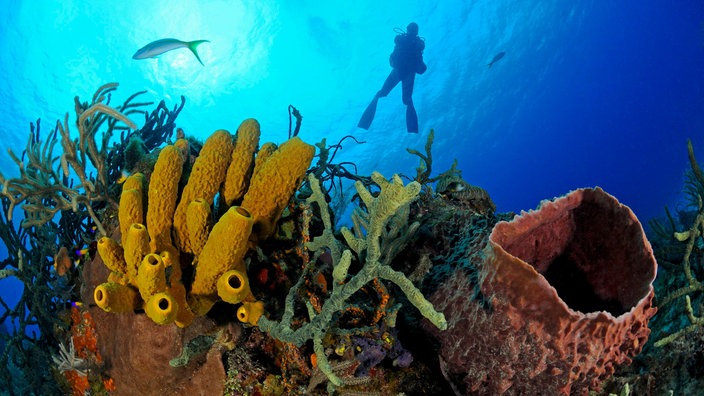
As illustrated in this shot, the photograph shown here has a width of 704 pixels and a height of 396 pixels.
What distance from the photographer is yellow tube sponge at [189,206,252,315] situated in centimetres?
159

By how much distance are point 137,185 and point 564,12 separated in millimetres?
54701

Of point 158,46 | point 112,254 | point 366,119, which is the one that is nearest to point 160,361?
point 112,254

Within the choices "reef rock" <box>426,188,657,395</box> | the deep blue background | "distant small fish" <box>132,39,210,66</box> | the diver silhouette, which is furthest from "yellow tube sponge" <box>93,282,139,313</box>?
the deep blue background

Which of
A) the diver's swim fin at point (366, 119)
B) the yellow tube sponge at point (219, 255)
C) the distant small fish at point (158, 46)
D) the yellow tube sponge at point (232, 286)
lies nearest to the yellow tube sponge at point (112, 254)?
the yellow tube sponge at point (219, 255)

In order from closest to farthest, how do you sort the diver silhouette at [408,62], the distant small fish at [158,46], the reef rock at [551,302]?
the reef rock at [551,302] < the distant small fish at [158,46] < the diver silhouette at [408,62]

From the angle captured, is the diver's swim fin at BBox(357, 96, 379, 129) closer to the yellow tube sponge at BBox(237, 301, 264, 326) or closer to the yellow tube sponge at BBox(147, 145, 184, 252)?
the yellow tube sponge at BBox(147, 145, 184, 252)

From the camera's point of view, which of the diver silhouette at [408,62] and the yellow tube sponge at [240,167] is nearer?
the yellow tube sponge at [240,167]

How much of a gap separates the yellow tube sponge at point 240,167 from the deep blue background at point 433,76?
33.7m

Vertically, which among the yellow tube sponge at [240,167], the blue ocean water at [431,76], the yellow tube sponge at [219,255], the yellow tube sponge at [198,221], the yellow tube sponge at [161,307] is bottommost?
the yellow tube sponge at [161,307]

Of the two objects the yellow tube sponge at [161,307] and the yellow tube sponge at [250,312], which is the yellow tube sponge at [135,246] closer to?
the yellow tube sponge at [161,307]

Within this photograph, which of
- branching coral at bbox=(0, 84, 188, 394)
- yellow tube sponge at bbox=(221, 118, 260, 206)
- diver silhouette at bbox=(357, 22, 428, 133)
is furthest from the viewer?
diver silhouette at bbox=(357, 22, 428, 133)

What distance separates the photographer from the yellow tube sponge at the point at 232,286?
62.4 inches

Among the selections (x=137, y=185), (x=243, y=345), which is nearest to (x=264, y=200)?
(x=137, y=185)

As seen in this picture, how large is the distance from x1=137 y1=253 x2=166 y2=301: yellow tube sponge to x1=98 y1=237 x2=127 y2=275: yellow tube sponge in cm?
35
